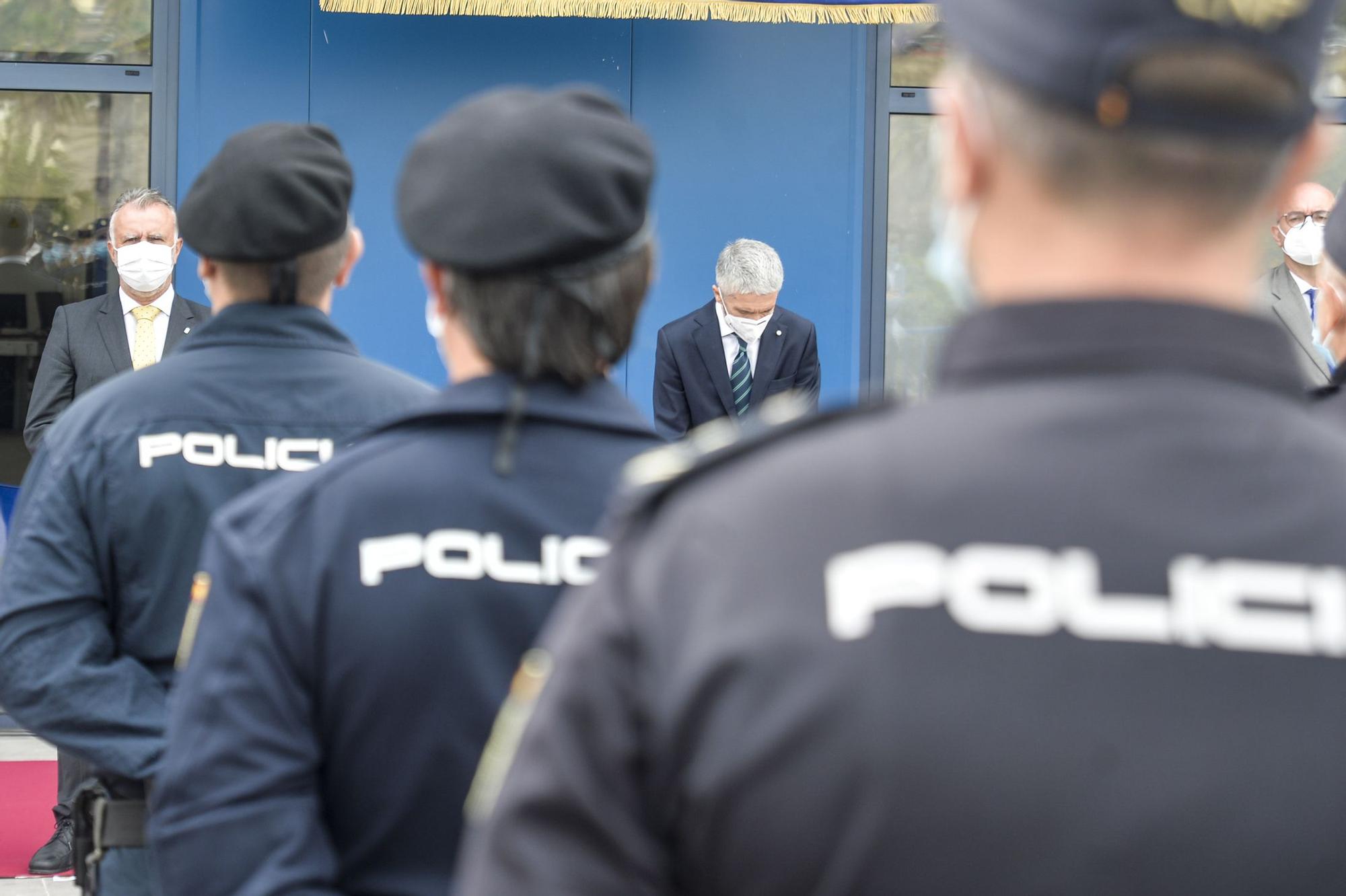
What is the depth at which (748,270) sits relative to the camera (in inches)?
242

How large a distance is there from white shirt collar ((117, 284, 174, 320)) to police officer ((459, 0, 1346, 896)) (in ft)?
16.4

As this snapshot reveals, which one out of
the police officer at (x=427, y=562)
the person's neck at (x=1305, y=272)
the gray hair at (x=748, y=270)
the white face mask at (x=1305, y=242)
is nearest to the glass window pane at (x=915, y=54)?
the gray hair at (x=748, y=270)

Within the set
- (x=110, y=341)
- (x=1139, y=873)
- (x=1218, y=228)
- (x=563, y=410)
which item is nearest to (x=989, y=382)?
(x=1218, y=228)

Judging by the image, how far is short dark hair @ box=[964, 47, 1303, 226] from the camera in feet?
2.67

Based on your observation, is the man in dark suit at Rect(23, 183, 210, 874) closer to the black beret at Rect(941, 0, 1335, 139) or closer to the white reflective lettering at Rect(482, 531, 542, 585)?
the white reflective lettering at Rect(482, 531, 542, 585)

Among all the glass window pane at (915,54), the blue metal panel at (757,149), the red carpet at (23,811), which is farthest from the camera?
the glass window pane at (915,54)

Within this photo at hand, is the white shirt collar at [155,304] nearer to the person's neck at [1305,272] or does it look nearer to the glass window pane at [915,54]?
the glass window pane at [915,54]

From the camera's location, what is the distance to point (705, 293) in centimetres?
680

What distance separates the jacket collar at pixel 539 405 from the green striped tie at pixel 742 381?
4.50 m

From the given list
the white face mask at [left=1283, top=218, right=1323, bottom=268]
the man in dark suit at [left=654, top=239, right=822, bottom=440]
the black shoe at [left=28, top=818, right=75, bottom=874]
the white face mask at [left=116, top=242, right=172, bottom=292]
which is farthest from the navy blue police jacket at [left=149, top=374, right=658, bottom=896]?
the white face mask at [left=1283, top=218, right=1323, bottom=268]

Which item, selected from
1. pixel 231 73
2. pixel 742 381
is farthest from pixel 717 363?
pixel 231 73

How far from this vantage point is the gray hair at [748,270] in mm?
6125

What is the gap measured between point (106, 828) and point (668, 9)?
180 inches

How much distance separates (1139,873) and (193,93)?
629 centimetres
